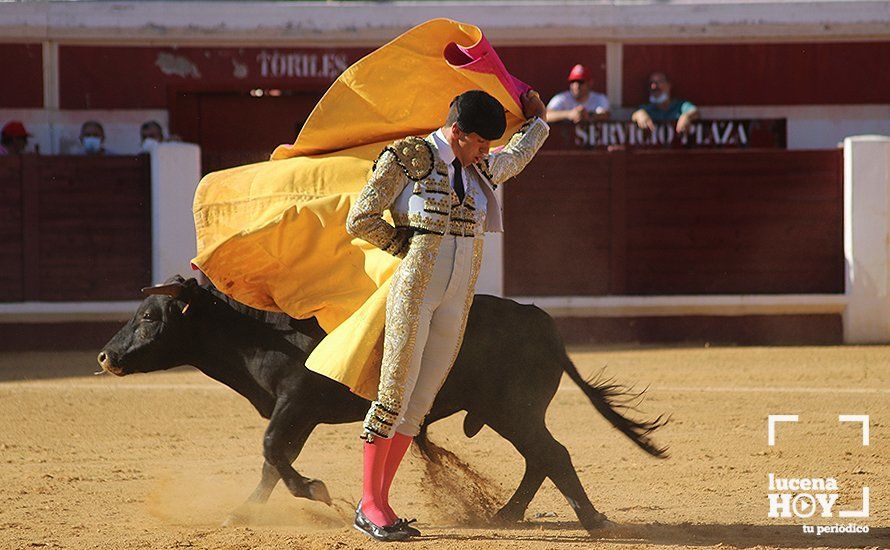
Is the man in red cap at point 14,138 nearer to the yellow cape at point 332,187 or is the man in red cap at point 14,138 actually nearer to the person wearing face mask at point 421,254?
the yellow cape at point 332,187

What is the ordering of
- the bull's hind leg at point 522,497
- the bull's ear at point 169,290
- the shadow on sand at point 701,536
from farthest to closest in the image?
the bull's ear at point 169,290 → the bull's hind leg at point 522,497 → the shadow on sand at point 701,536

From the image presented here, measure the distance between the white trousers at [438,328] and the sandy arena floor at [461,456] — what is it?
15.7 inches

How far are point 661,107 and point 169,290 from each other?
6.37m

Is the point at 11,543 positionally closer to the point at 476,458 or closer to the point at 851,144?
the point at 476,458

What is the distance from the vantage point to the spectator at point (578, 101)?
9859mm

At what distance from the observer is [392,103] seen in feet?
14.7

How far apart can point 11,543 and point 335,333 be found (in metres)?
1.14

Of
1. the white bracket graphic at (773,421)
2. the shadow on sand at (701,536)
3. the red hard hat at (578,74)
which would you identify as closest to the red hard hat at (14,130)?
the red hard hat at (578,74)

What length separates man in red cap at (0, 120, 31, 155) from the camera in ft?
32.3

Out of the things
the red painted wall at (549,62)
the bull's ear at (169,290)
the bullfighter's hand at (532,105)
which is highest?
the red painted wall at (549,62)

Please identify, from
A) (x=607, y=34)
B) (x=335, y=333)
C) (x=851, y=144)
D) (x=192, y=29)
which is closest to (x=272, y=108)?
(x=192, y=29)

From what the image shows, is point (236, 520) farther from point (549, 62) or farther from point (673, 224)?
point (549, 62)

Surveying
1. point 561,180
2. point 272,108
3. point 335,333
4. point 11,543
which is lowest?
point 11,543

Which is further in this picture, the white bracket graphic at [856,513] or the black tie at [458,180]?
the white bracket graphic at [856,513]
